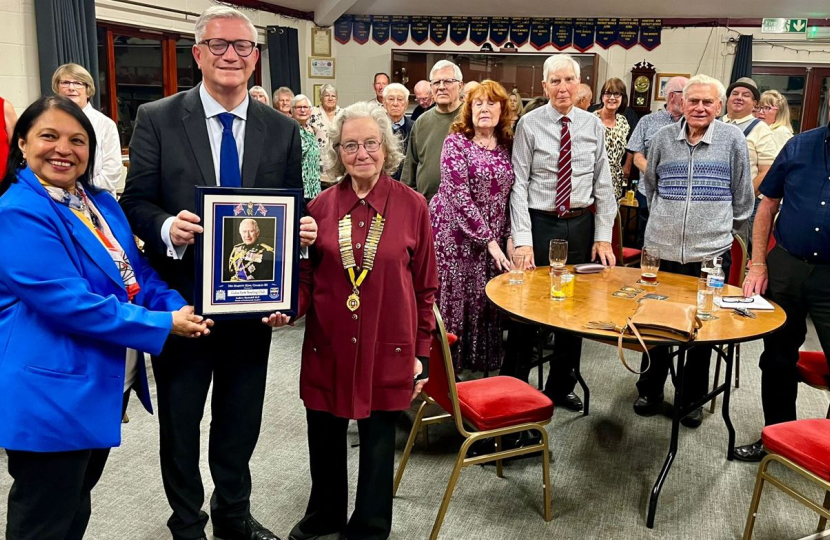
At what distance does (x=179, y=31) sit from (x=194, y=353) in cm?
592

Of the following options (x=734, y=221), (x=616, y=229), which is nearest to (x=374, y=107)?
(x=734, y=221)

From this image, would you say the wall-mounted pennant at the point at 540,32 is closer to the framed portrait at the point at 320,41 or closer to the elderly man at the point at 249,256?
the framed portrait at the point at 320,41

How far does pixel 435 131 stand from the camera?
386cm

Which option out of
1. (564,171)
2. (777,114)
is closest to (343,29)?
(777,114)

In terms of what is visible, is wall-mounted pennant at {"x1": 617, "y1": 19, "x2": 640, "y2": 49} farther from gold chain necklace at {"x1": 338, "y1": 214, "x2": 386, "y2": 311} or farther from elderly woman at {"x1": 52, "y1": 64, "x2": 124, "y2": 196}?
gold chain necklace at {"x1": 338, "y1": 214, "x2": 386, "y2": 311}

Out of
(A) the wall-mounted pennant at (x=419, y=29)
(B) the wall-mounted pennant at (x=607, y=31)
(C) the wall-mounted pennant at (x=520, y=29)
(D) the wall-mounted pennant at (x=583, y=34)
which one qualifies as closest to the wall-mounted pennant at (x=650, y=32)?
(B) the wall-mounted pennant at (x=607, y=31)

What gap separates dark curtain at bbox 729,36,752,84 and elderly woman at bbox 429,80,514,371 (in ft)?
21.4

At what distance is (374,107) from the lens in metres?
2.01

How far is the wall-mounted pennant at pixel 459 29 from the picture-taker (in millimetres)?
9195

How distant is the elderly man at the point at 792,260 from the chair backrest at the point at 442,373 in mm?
1261

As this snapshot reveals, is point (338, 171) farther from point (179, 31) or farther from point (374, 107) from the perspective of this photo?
point (179, 31)

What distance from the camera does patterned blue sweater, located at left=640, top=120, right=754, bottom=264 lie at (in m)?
3.18

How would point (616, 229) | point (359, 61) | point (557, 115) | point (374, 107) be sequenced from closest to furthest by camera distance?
point (374, 107), point (557, 115), point (616, 229), point (359, 61)

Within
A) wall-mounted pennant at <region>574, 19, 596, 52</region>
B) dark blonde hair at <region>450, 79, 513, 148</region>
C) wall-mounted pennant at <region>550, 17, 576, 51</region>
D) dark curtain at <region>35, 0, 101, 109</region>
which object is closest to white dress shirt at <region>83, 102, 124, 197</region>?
dark curtain at <region>35, 0, 101, 109</region>
